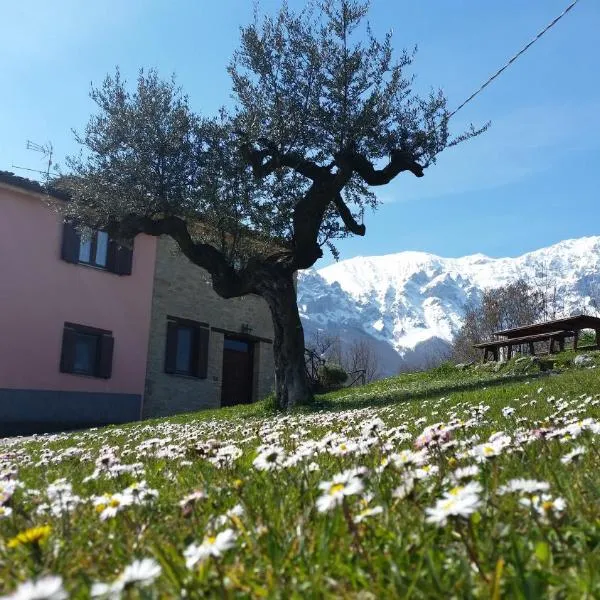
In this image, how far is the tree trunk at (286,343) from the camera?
1653cm

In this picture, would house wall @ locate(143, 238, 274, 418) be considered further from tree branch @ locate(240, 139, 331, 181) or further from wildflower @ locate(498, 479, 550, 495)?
wildflower @ locate(498, 479, 550, 495)

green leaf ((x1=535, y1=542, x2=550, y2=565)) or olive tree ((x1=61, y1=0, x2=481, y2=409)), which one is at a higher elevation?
olive tree ((x1=61, y1=0, x2=481, y2=409))

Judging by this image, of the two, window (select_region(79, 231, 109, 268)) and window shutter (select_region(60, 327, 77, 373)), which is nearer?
window shutter (select_region(60, 327, 77, 373))

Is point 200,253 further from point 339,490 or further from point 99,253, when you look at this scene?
point 339,490

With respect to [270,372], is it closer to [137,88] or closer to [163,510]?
[137,88]

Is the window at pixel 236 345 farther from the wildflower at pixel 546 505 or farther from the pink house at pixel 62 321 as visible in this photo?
the wildflower at pixel 546 505

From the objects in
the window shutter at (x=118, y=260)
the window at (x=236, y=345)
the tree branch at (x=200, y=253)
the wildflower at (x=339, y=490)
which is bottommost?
the wildflower at (x=339, y=490)

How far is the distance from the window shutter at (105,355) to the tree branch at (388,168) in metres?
12.5

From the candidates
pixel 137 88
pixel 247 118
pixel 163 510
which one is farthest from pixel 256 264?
pixel 163 510

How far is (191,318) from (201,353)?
5.08 feet

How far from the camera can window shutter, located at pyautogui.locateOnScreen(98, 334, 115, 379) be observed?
23672 millimetres

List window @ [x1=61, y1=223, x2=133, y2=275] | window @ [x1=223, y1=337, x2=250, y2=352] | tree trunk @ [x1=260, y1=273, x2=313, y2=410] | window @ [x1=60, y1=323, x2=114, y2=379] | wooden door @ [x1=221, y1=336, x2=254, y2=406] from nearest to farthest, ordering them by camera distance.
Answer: tree trunk @ [x1=260, y1=273, x2=313, y2=410] → window @ [x1=60, y1=323, x2=114, y2=379] → window @ [x1=61, y1=223, x2=133, y2=275] → wooden door @ [x1=221, y1=336, x2=254, y2=406] → window @ [x1=223, y1=337, x2=250, y2=352]

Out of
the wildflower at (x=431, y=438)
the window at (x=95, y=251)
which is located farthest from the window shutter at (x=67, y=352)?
the wildflower at (x=431, y=438)

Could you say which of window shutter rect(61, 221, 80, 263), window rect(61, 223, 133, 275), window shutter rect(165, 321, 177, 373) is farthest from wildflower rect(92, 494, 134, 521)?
window shutter rect(165, 321, 177, 373)
